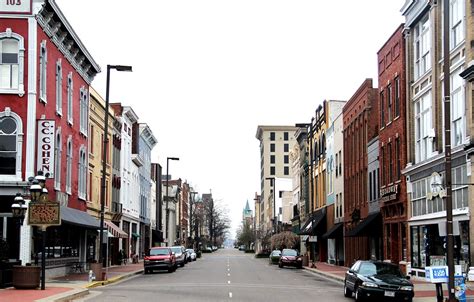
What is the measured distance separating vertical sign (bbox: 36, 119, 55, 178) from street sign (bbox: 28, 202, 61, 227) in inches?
266

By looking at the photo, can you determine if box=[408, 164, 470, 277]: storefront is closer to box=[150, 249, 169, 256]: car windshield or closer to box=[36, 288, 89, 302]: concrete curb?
box=[36, 288, 89, 302]: concrete curb

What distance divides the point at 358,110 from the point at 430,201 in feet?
60.0

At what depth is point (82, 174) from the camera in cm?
4634

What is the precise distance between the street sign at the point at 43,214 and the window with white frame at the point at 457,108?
54.2ft

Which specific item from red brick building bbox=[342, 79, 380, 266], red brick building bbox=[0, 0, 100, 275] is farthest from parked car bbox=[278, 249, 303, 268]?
red brick building bbox=[0, 0, 100, 275]

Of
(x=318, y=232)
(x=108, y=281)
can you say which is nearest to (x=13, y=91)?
(x=108, y=281)

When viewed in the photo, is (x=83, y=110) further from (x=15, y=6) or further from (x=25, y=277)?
(x=25, y=277)

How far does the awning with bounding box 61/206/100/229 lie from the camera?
120ft

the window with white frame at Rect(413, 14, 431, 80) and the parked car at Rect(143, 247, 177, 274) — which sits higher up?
the window with white frame at Rect(413, 14, 431, 80)

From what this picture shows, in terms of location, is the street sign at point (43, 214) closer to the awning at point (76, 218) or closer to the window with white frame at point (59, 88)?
the awning at point (76, 218)

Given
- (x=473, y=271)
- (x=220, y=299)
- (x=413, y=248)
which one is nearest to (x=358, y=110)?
(x=413, y=248)

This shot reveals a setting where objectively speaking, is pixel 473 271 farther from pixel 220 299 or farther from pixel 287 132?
pixel 287 132

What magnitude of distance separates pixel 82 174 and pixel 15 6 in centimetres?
1500

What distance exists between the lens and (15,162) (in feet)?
110
